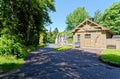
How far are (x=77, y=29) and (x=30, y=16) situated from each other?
954 centimetres

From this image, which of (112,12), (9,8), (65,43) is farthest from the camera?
(112,12)

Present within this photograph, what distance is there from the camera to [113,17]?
163 feet

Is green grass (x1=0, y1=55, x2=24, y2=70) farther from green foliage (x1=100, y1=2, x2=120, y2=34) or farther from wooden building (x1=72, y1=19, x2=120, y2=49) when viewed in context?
green foliage (x1=100, y1=2, x2=120, y2=34)

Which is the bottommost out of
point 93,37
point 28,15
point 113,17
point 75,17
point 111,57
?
point 111,57

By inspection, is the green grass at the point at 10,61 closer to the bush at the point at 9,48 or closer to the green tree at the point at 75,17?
the bush at the point at 9,48

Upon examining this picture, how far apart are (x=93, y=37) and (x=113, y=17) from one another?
69.6 feet

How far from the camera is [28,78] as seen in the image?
8.96m

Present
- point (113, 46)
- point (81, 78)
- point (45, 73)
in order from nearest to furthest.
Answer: point (81, 78) < point (45, 73) < point (113, 46)

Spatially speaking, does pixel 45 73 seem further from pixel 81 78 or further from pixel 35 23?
pixel 35 23

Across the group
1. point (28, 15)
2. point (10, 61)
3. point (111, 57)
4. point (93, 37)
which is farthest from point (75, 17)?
point (10, 61)

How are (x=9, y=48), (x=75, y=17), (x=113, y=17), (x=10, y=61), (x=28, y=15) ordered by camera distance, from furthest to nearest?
(x=75, y=17)
(x=113, y=17)
(x=28, y=15)
(x=9, y=48)
(x=10, y=61)

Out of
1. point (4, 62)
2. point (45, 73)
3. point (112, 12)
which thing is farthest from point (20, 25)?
point (112, 12)

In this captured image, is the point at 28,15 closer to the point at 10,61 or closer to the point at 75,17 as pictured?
the point at 10,61

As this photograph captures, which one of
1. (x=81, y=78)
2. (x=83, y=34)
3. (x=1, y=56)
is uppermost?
(x=83, y=34)
